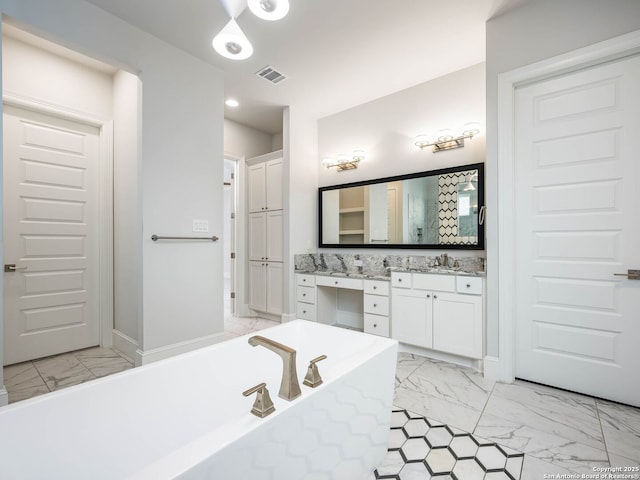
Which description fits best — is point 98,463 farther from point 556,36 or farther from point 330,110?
point 330,110

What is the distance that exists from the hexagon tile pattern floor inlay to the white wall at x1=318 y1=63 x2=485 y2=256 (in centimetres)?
173

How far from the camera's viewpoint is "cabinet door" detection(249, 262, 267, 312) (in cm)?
414

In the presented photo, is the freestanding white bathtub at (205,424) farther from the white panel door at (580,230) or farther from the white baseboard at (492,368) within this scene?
the white panel door at (580,230)

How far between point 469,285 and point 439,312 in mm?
358

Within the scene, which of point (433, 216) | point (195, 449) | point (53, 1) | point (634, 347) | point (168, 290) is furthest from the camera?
point (433, 216)

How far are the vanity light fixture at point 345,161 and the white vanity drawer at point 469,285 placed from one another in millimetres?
1954

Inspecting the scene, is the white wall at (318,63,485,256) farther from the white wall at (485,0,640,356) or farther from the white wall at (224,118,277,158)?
the white wall at (224,118,277,158)

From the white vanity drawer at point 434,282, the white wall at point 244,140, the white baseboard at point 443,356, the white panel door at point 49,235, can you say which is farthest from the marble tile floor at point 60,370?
the white wall at point 244,140

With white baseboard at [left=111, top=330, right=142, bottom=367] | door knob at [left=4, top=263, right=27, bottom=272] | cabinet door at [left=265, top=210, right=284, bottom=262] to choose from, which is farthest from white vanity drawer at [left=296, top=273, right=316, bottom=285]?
door knob at [left=4, top=263, right=27, bottom=272]

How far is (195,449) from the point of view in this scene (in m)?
0.76

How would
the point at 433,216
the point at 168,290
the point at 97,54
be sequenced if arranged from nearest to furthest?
1. the point at 97,54
2. the point at 168,290
3. the point at 433,216

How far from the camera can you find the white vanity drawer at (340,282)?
3.23m

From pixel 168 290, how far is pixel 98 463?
68.0 inches

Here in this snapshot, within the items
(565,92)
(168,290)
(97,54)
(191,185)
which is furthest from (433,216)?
(97,54)
